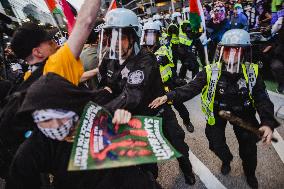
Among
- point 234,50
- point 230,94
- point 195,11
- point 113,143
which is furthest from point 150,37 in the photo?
point 113,143

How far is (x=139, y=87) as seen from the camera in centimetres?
251

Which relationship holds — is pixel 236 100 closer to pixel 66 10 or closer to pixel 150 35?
pixel 150 35

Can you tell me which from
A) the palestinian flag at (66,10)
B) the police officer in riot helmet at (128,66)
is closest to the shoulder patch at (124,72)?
the police officer in riot helmet at (128,66)

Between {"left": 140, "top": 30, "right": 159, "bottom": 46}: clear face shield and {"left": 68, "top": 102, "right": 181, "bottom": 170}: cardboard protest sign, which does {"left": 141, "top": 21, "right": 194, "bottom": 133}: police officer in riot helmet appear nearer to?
{"left": 140, "top": 30, "right": 159, "bottom": 46}: clear face shield

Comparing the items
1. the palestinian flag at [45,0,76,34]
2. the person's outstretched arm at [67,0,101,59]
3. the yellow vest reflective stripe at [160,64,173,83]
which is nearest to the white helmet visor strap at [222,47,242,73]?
the person's outstretched arm at [67,0,101,59]

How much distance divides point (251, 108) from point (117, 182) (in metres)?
2.19

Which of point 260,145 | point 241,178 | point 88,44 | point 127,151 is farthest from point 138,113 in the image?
point 260,145

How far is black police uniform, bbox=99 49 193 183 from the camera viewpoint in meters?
2.45

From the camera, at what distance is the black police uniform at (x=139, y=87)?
245 centimetres

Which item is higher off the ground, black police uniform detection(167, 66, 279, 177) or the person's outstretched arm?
the person's outstretched arm

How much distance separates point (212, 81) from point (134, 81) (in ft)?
4.20

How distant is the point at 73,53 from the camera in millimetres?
1912

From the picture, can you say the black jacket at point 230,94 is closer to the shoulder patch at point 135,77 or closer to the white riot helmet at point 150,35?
the shoulder patch at point 135,77

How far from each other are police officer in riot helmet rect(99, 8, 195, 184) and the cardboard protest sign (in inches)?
23.0
